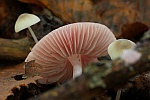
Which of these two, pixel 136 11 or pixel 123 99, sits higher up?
pixel 136 11

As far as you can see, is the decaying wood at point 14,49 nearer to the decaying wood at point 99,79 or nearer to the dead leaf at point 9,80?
the dead leaf at point 9,80

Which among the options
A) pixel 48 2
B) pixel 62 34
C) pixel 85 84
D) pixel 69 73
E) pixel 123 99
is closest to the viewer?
pixel 85 84

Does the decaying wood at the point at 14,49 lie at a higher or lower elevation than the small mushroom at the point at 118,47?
lower

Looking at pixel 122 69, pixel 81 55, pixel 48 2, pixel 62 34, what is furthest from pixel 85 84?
pixel 48 2

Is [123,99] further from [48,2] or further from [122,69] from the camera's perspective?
[48,2]

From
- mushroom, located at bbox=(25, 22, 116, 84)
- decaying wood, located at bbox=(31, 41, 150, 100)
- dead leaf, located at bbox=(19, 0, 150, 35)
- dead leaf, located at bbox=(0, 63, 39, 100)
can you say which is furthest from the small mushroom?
dead leaf, located at bbox=(19, 0, 150, 35)

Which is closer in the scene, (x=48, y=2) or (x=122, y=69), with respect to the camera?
(x=122, y=69)

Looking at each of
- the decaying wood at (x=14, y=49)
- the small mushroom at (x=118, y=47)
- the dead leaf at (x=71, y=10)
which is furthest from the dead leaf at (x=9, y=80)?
the dead leaf at (x=71, y=10)
